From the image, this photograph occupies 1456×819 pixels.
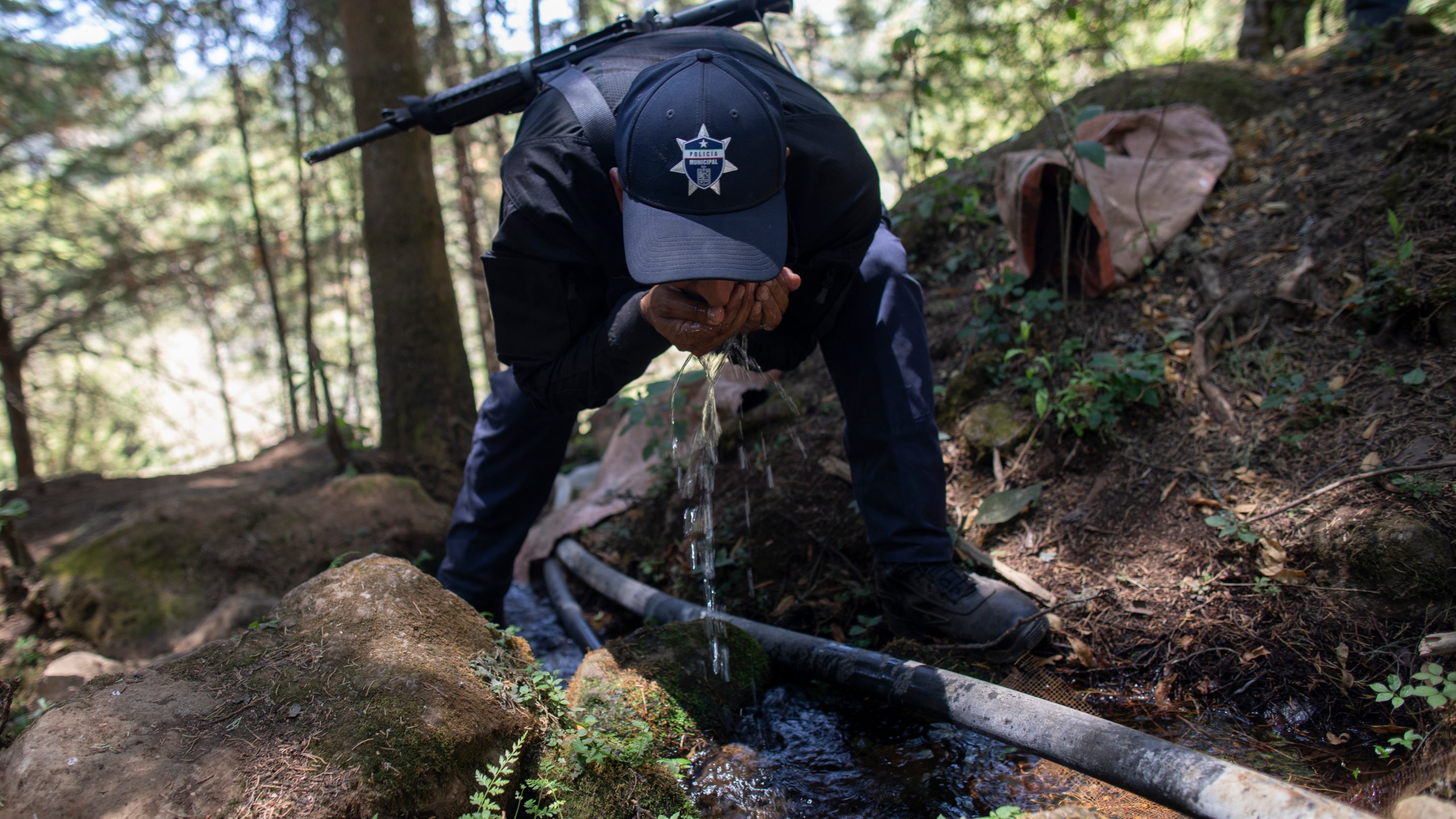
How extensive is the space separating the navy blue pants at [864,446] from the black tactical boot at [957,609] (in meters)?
0.06

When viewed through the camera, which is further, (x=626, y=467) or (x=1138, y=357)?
(x=626, y=467)

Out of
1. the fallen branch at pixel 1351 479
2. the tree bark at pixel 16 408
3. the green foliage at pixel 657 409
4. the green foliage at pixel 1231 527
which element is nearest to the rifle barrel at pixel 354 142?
the green foliage at pixel 657 409

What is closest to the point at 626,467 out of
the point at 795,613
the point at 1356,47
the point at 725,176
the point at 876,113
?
the point at 795,613

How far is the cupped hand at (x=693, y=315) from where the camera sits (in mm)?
2008

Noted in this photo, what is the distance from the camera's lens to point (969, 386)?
3.37 meters

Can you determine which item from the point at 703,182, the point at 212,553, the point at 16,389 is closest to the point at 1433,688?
the point at 703,182

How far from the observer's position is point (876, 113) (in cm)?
1318

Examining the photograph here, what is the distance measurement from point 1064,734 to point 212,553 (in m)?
4.45

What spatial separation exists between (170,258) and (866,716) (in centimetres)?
975

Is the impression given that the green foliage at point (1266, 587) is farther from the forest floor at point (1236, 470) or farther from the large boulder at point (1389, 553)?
the large boulder at point (1389, 553)

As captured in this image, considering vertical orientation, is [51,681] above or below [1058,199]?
below

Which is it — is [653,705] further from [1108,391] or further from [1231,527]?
[1108,391]

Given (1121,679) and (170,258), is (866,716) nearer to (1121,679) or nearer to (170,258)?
(1121,679)

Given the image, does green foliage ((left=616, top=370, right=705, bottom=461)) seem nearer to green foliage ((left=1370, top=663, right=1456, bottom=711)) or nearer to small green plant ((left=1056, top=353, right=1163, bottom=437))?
small green plant ((left=1056, top=353, right=1163, bottom=437))
